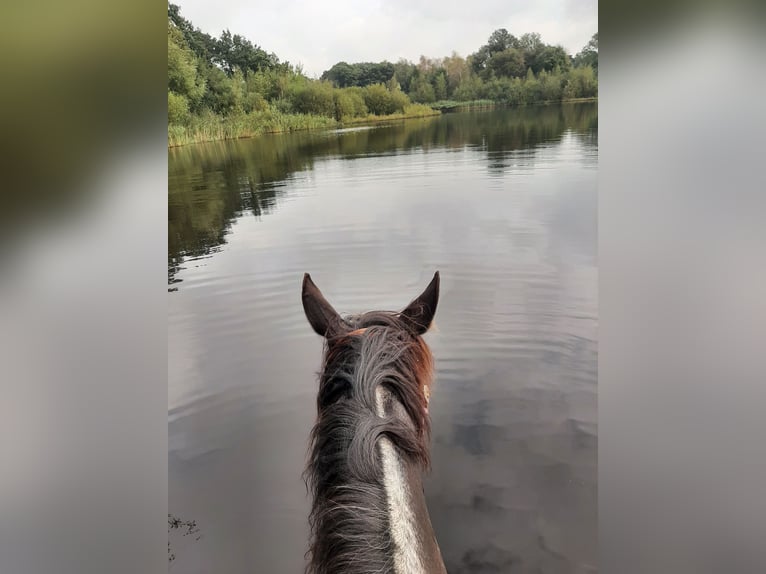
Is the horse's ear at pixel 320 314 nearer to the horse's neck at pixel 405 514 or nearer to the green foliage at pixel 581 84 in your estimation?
the horse's neck at pixel 405 514

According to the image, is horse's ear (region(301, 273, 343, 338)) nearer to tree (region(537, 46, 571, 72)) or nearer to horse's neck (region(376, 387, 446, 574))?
horse's neck (region(376, 387, 446, 574))

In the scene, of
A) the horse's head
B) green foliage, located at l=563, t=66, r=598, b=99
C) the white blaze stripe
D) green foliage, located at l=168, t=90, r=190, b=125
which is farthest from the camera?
green foliage, located at l=168, t=90, r=190, b=125

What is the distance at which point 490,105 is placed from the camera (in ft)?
5.34

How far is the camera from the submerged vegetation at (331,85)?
1534 millimetres

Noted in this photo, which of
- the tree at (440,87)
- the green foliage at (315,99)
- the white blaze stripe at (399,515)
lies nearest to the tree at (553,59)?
the tree at (440,87)

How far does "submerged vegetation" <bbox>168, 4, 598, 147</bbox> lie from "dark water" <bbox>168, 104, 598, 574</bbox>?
0.06 meters

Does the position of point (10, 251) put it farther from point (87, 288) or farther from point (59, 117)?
point (59, 117)

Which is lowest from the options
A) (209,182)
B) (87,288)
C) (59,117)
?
(87,288)

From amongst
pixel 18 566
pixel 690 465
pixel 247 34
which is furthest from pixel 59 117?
pixel 690 465

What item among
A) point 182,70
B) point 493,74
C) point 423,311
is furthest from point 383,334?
point 182,70

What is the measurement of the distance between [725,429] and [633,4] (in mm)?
1195

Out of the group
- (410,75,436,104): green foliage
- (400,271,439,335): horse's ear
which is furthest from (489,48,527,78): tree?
(400,271,439,335): horse's ear

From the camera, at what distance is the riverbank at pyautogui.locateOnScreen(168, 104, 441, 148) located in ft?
5.30

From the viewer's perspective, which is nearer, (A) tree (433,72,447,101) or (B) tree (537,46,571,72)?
(B) tree (537,46,571,72)
